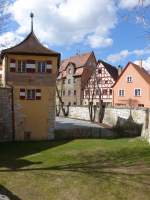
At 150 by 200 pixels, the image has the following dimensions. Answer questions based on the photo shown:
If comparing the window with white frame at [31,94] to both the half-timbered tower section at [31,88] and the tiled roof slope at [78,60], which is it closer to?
the half-timbered tower section at [31,88]

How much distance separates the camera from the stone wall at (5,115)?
91.0 ft

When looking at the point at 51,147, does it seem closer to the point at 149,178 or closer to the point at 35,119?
the point at 35,119

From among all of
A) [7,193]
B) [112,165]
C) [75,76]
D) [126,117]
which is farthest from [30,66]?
[75,76]

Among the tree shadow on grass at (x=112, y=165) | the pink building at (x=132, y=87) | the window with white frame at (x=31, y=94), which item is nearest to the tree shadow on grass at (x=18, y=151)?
the tree shadow on grass at (x=112, y=165)

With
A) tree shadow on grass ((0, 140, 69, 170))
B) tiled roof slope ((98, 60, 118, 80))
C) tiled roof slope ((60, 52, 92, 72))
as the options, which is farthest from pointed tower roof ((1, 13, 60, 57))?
tiled roof slope ((60, 52, 92, 72))

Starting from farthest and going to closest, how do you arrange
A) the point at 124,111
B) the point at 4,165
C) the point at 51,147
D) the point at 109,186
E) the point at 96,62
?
the point at 96,62, the point at 124,111, the point at 51,147, the point at 4,165, the point at 109,186

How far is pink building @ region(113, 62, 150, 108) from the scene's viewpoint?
53.8 m

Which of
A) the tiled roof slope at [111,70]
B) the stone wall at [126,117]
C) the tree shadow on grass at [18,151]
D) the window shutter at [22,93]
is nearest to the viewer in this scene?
the tree shadow on grass at [18,151]

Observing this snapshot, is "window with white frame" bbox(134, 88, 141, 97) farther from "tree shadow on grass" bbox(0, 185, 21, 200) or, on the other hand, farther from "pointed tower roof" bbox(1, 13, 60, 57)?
"tree shadow on grass" bbox(0, 185, 21, 200)

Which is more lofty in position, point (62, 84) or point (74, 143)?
point (62, 84)

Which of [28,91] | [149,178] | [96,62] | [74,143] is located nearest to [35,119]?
[28,91]

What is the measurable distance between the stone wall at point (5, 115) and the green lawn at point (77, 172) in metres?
3.17

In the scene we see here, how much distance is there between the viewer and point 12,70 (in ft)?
93.2

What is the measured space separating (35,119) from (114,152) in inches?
321
